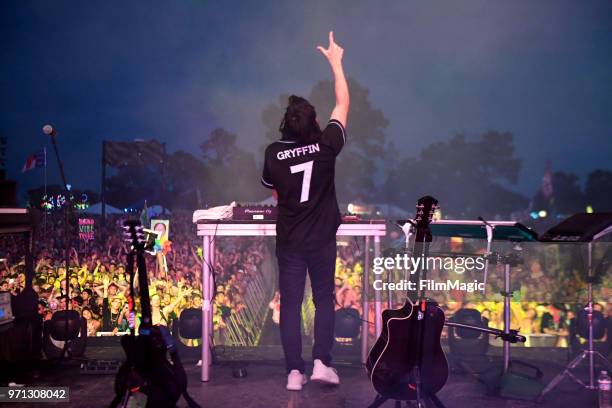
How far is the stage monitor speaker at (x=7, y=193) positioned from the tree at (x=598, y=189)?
148 ft

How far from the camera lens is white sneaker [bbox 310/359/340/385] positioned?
3.74m

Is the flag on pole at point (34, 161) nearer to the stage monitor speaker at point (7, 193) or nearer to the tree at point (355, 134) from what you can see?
the stage monitor speaker at point (7, 193)

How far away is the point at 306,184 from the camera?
11.8 ft

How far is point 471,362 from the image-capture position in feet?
15.4

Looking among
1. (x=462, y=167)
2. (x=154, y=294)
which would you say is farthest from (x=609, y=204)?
(x=154, y=294)

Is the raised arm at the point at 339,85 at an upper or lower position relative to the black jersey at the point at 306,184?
upper

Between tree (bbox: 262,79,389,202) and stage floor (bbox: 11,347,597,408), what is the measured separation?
987 inches

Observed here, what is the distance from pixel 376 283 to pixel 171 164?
109ft

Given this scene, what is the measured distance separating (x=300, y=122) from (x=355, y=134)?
2865 centimetres

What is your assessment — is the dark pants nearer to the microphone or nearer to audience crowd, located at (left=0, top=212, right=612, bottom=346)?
audience crowd, located at (left=0, top=212, right=612, bottom=346)

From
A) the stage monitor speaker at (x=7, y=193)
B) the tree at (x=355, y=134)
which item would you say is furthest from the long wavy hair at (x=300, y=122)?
the tree at (x=355, y=134)

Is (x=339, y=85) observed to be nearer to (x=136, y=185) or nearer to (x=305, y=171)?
(x=305, y=171)

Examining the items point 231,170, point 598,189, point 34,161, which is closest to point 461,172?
point 598,189

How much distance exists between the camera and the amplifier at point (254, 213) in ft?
13.6
